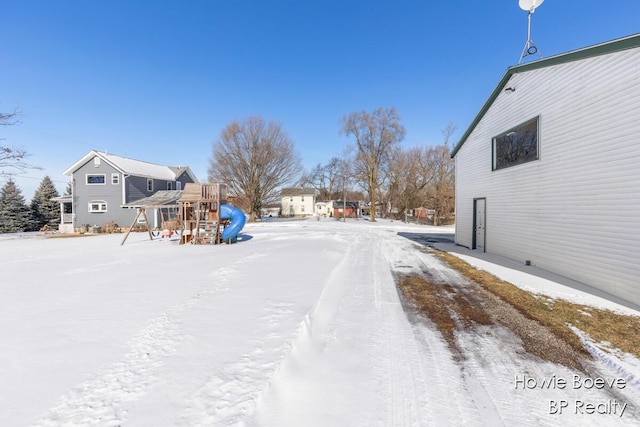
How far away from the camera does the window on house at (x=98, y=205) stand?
2234cm

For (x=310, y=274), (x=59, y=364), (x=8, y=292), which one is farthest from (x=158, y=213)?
(x=59, y=364)

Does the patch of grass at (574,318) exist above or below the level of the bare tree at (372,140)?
below

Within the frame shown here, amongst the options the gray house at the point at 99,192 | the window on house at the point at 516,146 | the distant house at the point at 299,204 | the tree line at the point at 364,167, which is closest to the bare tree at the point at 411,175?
the tree line at the point at 364,167

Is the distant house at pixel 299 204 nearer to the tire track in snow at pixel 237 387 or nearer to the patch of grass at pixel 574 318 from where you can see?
the patch of grass at pixel 574 318

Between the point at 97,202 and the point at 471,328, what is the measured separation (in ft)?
93.2

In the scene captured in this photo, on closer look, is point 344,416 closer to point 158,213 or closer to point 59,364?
point 59,364

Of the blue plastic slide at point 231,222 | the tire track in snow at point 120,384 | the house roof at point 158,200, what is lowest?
the tire track in snow at point 120,384

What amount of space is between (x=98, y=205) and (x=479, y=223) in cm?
2819

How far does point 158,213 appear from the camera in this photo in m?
22.5

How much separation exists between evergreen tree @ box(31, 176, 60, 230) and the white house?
40289 millimetres

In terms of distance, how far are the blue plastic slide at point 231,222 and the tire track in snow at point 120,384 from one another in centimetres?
931

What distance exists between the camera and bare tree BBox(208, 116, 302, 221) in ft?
96.2

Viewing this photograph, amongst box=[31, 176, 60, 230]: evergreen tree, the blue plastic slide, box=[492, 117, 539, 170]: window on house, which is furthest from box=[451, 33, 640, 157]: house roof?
box=[31, 176, 60, 230]: evergreen tree

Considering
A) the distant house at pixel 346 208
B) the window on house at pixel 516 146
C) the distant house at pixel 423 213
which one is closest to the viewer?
the window on house at pixel 516 146
